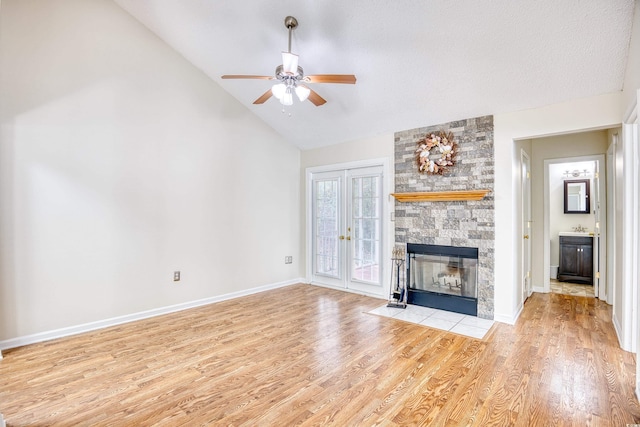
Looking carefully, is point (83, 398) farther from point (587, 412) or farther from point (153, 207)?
point (587, 412)

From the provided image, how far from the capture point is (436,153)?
4230 millimetres

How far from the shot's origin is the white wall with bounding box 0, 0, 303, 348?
3121mm

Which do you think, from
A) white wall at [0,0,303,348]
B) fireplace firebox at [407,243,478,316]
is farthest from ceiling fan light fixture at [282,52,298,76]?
fireplace firebox at [407,243,478,316]

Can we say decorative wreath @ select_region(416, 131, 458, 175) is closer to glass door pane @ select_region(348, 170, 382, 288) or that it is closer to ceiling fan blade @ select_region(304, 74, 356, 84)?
glass door pane @ select_region(348, 170, 382, 288)

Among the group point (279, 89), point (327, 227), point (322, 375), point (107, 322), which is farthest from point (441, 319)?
point (107, 322)

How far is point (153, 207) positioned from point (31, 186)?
1.17 metres

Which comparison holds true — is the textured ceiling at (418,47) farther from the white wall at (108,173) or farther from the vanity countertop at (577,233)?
the vanity countertop at (577,233)

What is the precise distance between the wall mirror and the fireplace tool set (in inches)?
157

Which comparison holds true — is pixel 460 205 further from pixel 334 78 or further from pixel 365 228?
pixel 334 78

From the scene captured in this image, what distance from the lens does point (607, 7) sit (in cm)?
242

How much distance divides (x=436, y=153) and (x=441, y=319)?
7.05 ft

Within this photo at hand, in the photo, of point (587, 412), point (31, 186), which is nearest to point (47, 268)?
point (31, 186)

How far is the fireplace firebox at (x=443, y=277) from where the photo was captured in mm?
4023

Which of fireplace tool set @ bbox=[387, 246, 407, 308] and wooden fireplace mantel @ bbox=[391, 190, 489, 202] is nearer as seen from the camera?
wooden fireplace mantel @ bbox=[391, 190, 489, 202]
